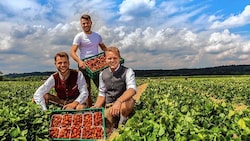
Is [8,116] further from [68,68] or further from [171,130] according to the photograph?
[171,130]

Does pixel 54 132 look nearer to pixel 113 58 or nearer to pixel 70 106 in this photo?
pixel 70 106

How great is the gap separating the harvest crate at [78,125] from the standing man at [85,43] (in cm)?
195

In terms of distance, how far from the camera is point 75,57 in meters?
8.55

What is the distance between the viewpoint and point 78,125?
21.2ft

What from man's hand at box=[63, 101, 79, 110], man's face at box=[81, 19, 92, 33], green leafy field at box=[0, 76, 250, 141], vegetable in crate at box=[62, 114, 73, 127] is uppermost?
man's face at box=[81, 19, 92, 33]

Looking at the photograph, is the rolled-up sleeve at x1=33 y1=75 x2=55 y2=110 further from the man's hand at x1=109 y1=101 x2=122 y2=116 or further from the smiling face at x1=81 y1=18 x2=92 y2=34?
the smiling face at x1=81 y1=18 x2=92 y2=34

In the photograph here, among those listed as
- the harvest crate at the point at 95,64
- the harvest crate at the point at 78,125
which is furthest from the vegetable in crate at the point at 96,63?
the harvest crate at the point at 78,125

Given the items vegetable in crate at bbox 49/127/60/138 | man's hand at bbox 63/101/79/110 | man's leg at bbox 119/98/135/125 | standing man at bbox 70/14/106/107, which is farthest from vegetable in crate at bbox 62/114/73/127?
standing man at bbox 70/14/106/107

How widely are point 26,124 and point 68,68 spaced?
147 cm

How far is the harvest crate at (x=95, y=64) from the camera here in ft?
26.6

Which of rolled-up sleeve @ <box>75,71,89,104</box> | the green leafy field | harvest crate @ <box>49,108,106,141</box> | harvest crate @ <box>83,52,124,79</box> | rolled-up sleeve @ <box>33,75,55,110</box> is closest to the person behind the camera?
the green leafy field

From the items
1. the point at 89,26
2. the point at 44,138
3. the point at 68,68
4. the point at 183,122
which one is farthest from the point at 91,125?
the point at 89,26

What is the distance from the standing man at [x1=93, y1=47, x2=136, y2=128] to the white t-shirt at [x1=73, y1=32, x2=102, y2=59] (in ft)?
5.79

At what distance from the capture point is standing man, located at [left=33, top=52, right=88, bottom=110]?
279 inches
